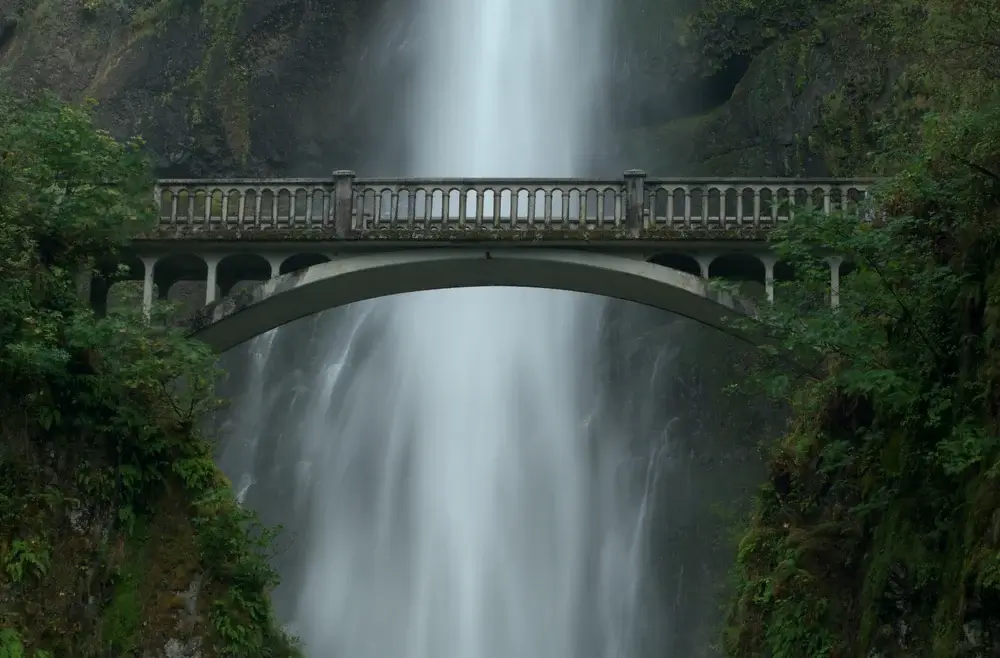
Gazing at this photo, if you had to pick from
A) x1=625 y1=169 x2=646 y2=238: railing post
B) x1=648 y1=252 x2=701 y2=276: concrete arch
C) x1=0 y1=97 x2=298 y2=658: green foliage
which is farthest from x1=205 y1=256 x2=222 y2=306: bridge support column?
x1=648 y1=252 x2=701 y2=276: concrete arch

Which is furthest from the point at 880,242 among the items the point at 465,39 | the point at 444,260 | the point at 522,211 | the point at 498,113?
the point at 465,39

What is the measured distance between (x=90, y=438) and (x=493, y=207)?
749 cm

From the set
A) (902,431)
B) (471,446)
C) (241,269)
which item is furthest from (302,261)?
(471,446)

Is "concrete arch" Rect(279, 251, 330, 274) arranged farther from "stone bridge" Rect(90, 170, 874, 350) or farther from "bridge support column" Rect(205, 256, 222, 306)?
"bridge support column" Rect(205, 256, 222, 306)

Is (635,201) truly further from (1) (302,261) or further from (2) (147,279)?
(2) (147,279)

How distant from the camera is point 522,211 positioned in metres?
37.3

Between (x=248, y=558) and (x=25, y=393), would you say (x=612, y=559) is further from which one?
(x=25, y=393)

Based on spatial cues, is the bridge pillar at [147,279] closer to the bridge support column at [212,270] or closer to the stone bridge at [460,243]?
the stone bridge at [460,243]

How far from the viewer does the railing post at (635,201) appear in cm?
2234

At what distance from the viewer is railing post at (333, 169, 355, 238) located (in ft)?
74.3

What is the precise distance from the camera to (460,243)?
22484 millimetres

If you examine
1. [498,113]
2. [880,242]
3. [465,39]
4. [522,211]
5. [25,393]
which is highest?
[465,39]

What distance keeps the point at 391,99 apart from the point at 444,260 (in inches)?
806

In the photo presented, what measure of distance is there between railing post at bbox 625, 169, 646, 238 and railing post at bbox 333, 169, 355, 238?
4.58 metres
